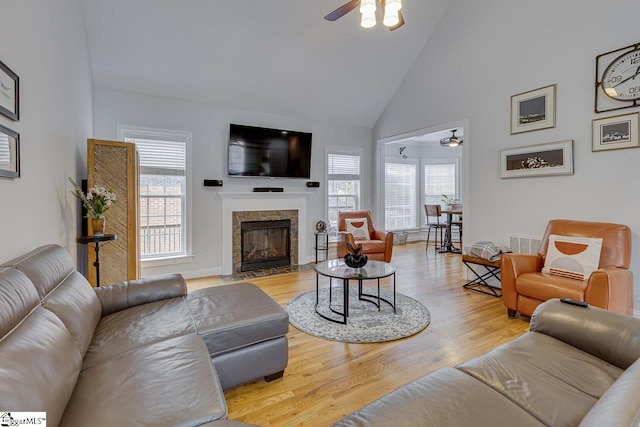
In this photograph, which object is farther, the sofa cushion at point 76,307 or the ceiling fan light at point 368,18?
the ceiling fan light at point 368,18

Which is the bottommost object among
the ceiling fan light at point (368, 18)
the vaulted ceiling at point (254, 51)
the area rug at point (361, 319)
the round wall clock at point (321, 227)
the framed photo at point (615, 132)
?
the area rug at point (361, 319)

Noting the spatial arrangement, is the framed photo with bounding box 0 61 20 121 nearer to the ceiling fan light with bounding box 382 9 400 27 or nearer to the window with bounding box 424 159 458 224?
the ceiling fan light with bounding box 382 9 400 27

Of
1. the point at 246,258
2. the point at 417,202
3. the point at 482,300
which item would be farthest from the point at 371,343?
the point at 417,202

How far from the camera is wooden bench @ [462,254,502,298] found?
12.5 ft

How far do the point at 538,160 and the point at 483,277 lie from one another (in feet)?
5.62

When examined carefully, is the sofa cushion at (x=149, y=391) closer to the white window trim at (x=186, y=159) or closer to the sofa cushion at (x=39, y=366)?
the sofa cushion at (x=39, y=366)

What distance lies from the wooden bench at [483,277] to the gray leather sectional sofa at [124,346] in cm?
293

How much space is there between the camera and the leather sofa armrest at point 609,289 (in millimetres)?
2430

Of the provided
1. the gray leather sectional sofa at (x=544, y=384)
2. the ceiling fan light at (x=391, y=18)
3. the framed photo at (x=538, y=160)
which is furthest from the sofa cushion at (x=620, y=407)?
the framed photo at (x=538, y=160)

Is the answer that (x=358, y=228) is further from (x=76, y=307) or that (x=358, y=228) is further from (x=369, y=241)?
(x=76, y=307)

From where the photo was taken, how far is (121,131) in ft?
13.6

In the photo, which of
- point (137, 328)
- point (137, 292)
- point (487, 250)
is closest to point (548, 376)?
point (137, 328)

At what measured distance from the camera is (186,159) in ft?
15.1

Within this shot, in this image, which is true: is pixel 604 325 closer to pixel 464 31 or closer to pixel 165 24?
pixel 464 31
